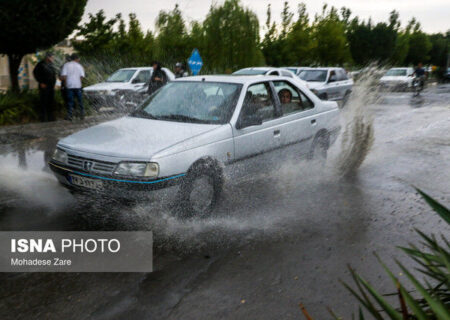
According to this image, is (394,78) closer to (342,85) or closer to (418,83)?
(418,83)

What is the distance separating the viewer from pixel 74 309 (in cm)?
330

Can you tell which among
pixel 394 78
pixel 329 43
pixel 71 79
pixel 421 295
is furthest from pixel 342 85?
pixel 329 43

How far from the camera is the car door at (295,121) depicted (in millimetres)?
6309

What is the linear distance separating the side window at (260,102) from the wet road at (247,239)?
32.0 inches

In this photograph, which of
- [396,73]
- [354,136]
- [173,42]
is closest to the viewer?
[354,136]

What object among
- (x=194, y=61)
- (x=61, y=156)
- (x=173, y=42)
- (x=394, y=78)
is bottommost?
(x=394, y=78)

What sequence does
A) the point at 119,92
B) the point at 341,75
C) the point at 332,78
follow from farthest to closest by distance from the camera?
the point at 341,75, the point at 332,78, the point at 119,92

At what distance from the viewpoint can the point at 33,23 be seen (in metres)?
13.0

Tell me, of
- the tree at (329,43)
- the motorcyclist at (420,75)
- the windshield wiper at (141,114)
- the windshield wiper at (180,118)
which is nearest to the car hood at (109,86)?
the windshield wiper at (141,114)

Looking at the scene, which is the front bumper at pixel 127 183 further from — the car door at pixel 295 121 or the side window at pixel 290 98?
the side window at pixel 290 98

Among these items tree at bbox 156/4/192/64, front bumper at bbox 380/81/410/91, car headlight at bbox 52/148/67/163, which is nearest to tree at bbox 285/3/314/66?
front bumper at bbox 380/81/410/91

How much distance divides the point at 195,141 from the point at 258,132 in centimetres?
112

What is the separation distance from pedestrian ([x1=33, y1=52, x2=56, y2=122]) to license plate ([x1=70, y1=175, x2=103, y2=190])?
364 inches

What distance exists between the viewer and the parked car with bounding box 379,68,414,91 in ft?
97.1
